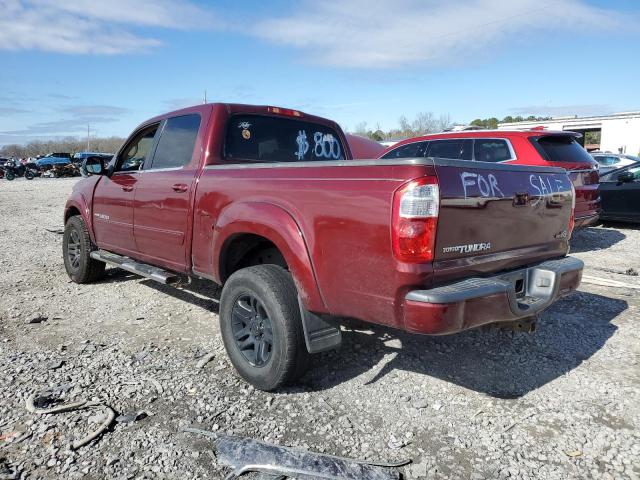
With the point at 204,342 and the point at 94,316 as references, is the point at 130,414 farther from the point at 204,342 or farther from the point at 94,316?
the point at 94,316

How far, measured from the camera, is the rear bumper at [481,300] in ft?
8.36

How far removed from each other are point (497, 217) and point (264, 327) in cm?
166

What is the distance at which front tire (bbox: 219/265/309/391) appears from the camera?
3145mm

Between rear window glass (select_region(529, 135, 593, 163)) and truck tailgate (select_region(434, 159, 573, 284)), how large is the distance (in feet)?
11.8

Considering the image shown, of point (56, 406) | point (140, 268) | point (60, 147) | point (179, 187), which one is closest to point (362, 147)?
point (140, 268)

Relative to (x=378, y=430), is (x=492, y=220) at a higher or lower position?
higher

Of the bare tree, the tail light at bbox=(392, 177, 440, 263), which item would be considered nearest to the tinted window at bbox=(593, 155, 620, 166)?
the tail light at bbox=(392, 177, 440, 263)

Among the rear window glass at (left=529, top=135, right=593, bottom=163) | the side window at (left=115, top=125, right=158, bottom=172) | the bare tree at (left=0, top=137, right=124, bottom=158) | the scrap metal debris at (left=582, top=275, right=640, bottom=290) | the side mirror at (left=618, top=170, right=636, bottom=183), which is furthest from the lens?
the bare tree at (left=0, top=137, right=124, bottom=158)

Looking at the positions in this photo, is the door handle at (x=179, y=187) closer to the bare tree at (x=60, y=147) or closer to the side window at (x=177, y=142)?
the side window at (x=177, y=142)

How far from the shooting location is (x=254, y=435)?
2.91 metres

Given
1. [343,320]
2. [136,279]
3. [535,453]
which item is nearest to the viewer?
[535,453]

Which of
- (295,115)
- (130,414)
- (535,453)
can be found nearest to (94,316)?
(130,414)

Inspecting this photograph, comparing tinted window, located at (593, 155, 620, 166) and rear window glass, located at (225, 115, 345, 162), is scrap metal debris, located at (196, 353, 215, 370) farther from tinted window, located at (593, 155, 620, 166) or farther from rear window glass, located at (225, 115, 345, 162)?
tinted window, located at (593, 155, 620, 166)

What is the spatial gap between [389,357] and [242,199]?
170cm
